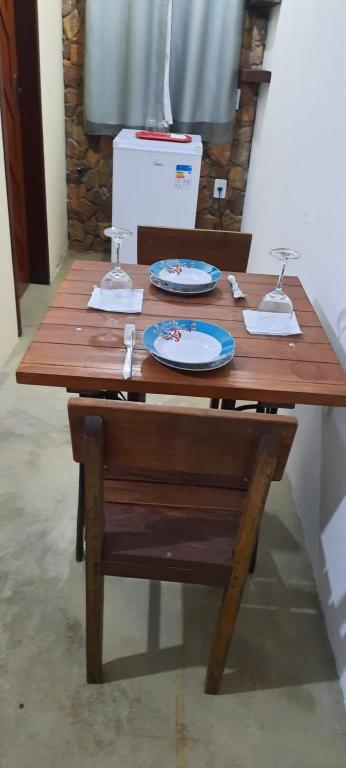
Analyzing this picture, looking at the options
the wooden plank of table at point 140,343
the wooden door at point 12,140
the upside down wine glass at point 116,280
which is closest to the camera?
the wooden plank of table at point 140,343

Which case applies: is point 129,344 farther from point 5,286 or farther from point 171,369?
point 5,286

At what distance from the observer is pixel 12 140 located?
2.90 metres

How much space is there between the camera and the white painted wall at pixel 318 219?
5.00 feet

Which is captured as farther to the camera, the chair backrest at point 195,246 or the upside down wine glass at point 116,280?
the chair backrest at point 195,246

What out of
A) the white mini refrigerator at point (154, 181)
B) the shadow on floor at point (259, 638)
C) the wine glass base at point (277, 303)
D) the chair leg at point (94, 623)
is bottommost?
the shadow on floor at point (259, 638)

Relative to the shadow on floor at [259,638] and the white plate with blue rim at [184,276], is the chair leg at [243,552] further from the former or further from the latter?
the white plate with blue rim at [184,276]

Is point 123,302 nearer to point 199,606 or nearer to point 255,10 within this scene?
point 199,606

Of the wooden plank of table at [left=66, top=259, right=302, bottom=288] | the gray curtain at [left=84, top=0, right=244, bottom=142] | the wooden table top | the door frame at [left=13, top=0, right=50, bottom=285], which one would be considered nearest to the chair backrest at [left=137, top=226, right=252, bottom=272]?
the wooden plank of table at [left=66, top=259, right=302, bottom=288]

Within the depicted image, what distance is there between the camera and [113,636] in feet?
4.68

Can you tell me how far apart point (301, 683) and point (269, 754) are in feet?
0.64

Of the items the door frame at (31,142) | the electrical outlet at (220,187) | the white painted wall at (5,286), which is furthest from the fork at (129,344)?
the electrical outlet at (220,187)

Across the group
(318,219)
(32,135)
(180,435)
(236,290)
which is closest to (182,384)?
(180,435)

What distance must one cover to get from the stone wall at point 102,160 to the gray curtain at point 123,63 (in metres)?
0.17

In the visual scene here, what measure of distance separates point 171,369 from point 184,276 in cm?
54
